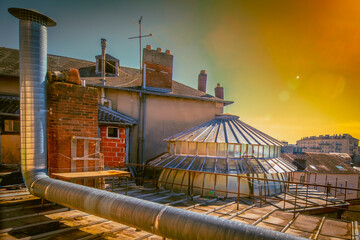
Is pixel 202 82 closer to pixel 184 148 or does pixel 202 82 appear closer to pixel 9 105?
pixel 184 148

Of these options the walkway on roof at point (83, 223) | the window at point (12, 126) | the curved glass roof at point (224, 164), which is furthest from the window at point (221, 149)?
the window at point (12, 126)

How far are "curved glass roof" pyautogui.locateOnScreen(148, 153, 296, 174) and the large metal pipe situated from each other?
7536mm

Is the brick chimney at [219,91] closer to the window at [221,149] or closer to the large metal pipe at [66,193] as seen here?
the window at [221,149]

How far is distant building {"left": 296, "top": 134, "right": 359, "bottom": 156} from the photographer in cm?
8606

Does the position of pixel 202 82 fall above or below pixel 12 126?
above

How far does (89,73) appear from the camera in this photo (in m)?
17.1

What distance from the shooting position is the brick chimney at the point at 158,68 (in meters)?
16.1

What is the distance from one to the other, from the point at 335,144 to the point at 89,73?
344 feet

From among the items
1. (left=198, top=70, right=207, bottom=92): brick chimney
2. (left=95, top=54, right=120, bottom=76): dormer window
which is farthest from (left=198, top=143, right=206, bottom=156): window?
(left=198, top=70, right=207, bottom=92): brick chimney

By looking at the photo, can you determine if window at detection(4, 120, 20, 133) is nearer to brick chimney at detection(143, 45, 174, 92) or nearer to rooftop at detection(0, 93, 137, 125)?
rooftop at detection(0, 93, 137, 125)

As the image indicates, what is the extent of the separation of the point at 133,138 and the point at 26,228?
38.5ft

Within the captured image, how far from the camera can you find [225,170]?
1110cm

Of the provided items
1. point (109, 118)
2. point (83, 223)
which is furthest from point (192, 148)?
point (83, 223)

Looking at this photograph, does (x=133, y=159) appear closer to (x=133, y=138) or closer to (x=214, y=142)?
(x=133, y=138)
